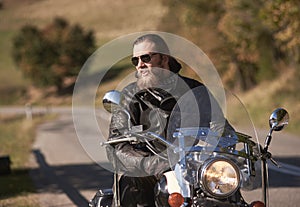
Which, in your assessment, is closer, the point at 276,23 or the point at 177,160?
the point at 177,160

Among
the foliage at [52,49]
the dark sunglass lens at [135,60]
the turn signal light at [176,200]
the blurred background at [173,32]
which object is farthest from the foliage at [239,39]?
the foliage at [52,49]

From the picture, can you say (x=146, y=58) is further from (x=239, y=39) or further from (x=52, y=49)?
(x=52, y=49)

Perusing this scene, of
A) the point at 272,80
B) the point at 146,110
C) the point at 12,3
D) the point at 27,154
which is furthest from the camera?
the point at 272,80

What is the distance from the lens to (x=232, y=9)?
29.1 meters

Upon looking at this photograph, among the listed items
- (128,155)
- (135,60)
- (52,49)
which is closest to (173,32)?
(52,49)

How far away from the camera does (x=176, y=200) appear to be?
3.81 meters

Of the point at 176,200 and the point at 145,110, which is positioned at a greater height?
the point at 145,110

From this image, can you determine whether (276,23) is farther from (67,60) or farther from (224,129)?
(67,60)

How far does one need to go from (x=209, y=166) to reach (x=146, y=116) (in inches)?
35.8

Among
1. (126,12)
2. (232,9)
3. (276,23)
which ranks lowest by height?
(276,23)

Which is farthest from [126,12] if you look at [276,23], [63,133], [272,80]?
[276,23]

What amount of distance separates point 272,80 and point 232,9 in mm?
4393

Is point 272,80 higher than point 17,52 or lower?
lower

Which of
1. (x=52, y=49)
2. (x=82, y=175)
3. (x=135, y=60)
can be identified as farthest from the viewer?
(x=52, y=49)
